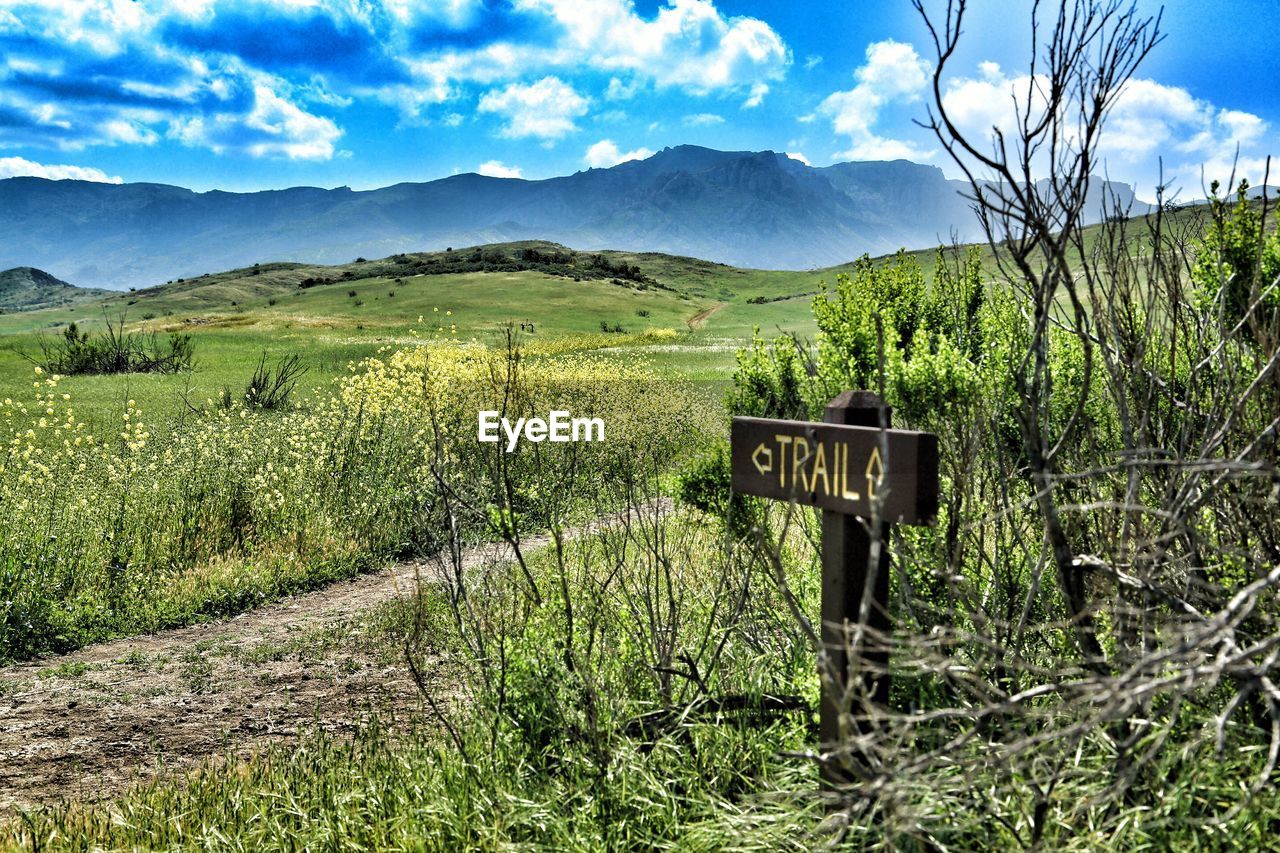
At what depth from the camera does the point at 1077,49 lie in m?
2.71

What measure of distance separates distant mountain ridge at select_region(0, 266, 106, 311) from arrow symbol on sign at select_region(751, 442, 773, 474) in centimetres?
17053

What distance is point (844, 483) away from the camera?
2.67m

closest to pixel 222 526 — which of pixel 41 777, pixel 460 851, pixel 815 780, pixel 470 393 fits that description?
pixel 41 777

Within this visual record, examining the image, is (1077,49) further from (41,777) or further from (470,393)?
(470,393)

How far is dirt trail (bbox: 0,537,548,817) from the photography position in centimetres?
458

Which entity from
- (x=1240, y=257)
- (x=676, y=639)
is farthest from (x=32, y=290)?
(x=1240, y=257)

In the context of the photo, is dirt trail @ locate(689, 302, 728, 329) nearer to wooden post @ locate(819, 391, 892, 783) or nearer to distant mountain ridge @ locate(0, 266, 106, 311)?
wooden post @ locate(819, 391, 892, 783)

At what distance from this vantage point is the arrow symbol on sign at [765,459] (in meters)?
2.98

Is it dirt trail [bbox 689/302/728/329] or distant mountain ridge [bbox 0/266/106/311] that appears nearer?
dirt trail [bbox 689/302/728/329]

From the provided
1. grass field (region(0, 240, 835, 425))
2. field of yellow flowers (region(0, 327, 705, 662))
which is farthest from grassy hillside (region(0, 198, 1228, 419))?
field of yellow flowers (region(0, 327, 705, 662))

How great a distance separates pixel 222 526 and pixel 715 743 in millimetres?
6813

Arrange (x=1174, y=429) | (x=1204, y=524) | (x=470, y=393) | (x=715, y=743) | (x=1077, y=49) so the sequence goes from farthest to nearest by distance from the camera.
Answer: (x=470, y=393) → (x=1174, y=429) → (x=1204, y=524) → (x=715, y=743) → (x=1077, y=49)

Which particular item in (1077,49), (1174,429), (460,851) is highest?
(1077,49)

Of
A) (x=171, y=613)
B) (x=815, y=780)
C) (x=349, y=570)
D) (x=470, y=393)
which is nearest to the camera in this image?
(x=815, y=780)
